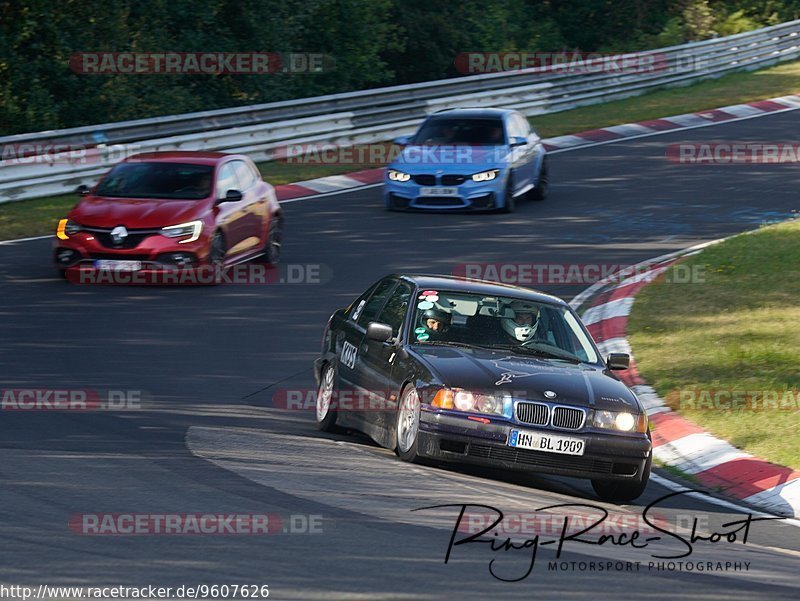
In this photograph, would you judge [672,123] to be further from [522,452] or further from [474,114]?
[522,452]

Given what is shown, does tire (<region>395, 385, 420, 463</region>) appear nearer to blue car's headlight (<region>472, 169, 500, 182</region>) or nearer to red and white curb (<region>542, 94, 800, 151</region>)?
blue car's headlight (<region>472, 169, 500, 182</region>)

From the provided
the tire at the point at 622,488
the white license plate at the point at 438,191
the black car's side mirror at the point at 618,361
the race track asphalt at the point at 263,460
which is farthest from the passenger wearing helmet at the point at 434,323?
the white license plate at the point at 438,191

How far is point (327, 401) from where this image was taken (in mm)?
11266

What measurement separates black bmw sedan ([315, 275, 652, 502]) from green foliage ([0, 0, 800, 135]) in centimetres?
2108

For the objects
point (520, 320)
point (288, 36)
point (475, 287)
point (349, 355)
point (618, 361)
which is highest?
point (288, 36)

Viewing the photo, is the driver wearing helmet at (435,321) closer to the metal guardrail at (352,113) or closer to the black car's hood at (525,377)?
the black car's hood at (525,377)

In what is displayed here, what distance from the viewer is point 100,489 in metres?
8.32

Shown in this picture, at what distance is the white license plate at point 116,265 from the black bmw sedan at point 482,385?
5765 millimetres

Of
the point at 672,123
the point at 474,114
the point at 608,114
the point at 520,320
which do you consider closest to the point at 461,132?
the point at 474,114

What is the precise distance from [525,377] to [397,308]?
64.0 inches

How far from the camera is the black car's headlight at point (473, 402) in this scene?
30.7 ft

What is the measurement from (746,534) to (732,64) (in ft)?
107

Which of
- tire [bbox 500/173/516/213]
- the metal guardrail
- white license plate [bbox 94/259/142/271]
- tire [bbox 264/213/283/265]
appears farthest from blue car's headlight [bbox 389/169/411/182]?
white license plate [bbox 94/259/142/271]

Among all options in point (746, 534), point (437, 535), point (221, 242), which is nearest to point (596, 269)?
point (221, 242)
